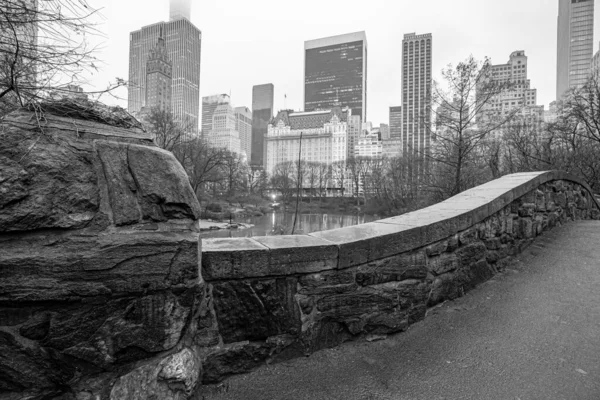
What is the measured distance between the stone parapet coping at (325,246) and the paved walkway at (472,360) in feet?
2.11

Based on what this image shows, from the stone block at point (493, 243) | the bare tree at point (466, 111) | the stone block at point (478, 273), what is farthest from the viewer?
the bare tree at point (466, 111)

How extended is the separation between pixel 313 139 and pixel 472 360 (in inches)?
4352

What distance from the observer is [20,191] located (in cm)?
134

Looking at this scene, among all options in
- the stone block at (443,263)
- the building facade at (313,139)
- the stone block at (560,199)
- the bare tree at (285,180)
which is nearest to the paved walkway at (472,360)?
the stone block at (443,263)

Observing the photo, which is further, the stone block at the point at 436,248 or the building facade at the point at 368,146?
the building facade at the point at 368,146

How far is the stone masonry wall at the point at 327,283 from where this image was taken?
74.6 inches

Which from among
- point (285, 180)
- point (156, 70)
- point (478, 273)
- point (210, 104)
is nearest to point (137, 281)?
point (478, 273)

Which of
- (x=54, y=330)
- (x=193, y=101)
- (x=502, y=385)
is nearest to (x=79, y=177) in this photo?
(x=54, y=330)

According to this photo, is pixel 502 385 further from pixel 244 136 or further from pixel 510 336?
pixel 244 136

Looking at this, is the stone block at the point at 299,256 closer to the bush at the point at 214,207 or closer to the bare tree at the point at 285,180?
the bush at the point at 214,207

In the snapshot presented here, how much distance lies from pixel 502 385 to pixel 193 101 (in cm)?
4827

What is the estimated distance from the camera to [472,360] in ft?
6.95

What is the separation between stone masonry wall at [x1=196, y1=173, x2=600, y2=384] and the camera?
189 cm

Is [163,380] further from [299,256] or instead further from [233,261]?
[299,256]
